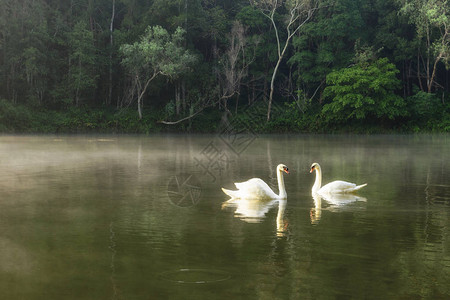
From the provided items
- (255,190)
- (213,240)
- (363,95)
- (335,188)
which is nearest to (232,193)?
(255,190)

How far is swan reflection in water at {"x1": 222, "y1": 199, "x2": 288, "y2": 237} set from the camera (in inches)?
429

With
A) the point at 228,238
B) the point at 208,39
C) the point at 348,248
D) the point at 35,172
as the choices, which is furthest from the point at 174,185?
the point at 208,39

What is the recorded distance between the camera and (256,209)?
12484mm

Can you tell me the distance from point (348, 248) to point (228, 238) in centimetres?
177

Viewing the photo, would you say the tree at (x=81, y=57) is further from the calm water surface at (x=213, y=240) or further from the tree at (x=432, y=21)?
the calm water surface at (x=213, y=240)

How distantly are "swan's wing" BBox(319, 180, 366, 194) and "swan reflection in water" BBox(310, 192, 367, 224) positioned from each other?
0.35 feet

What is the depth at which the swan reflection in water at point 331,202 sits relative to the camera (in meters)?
11.8

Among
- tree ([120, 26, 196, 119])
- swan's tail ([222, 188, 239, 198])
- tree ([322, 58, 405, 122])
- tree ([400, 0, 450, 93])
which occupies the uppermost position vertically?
tree ([400, 0, 450, 93])

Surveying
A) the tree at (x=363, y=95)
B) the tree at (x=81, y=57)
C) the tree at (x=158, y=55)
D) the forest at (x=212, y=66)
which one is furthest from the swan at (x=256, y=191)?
the tree at (x=81, y=57)

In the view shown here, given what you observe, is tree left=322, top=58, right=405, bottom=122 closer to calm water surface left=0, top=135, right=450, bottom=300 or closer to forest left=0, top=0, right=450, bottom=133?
forest left=0, top=0, right=450, bottom=133

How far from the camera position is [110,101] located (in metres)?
61.2

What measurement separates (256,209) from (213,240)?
3185 mm

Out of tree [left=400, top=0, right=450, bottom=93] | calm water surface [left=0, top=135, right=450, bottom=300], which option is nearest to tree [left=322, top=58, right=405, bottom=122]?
tree [left=400, top=0, right=450, bottom=93]

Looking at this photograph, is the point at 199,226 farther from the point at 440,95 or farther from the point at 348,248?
the point at 440,95
